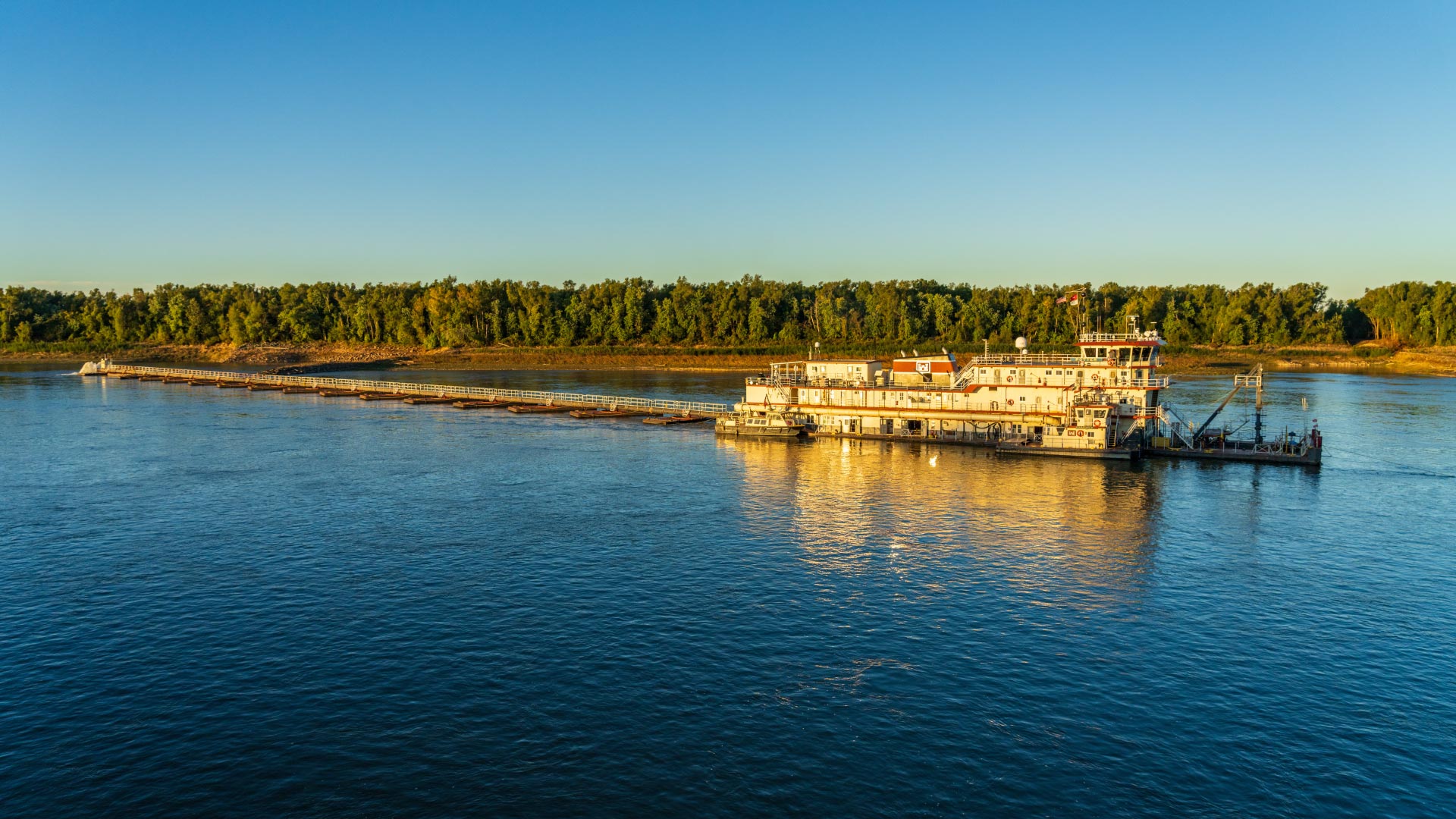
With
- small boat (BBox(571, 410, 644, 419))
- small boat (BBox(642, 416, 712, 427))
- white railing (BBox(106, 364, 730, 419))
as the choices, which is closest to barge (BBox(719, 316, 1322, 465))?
small boat (BBox(642, 416, 712, 427))

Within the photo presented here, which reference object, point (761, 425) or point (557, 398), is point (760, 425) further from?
point (557, 398)

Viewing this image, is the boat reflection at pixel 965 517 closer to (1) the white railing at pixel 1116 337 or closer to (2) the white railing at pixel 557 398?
(1) the white railing at pixel 1116 337

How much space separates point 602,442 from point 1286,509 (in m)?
78.8

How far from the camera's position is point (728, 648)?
4597cm

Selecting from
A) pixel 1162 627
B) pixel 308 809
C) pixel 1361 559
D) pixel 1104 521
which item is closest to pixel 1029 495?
pixel 1104 521

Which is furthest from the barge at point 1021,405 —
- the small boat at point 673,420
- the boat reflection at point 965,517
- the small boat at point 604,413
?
the small boat at point 604,413

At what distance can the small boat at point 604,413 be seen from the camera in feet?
494

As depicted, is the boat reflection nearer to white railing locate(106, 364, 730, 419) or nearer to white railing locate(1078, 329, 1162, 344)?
white railing locate(1078, 329, 1162, 344)

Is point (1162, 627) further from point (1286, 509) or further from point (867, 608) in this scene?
point (1286, 509)

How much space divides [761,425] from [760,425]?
107mm

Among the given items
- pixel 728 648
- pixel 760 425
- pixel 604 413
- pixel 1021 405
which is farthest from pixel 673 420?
pixel 728 648

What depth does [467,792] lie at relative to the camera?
3281 centimetres

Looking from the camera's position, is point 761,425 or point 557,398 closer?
point 761,425

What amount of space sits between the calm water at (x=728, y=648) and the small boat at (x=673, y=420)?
172ft
